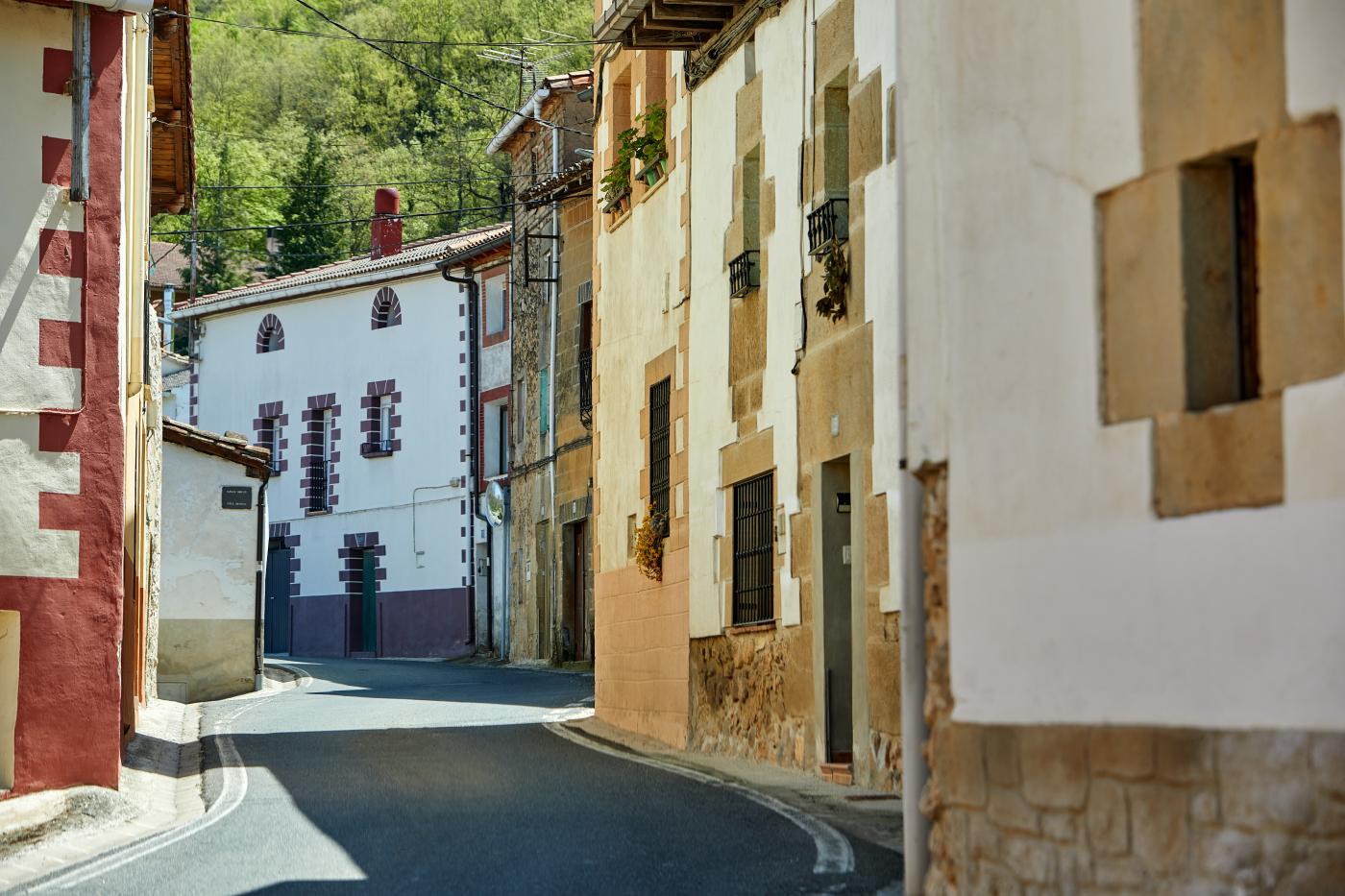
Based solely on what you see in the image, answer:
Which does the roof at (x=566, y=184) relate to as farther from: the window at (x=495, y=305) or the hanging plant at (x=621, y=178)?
the hanging plant at (x=621, y=178)

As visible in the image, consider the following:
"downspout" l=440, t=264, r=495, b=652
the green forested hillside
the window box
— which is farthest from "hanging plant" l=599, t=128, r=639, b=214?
the green forested hillside

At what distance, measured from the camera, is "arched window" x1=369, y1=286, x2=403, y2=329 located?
133ft

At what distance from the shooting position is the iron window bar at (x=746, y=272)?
15.5 m

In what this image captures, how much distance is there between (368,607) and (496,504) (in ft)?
21.2

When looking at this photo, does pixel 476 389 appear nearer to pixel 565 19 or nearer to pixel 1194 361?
pixel 565 19

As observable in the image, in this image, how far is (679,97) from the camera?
17.9 meters

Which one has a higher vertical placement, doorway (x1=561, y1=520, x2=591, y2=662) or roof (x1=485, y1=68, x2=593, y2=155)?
roof (x1=485, y1=68, x2=593, y2=155)

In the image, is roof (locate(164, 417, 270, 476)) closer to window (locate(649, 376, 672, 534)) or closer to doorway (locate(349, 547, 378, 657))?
window (locate(649, 376, 672, 534))

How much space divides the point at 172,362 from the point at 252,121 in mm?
20917

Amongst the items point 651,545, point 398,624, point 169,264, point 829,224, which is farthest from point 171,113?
point 169,264

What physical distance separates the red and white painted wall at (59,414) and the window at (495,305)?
2458cm

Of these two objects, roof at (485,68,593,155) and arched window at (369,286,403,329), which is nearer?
roof at (485,68,593,155)

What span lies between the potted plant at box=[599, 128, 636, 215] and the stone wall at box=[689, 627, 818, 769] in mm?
5575

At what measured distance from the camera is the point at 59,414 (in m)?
12.3
